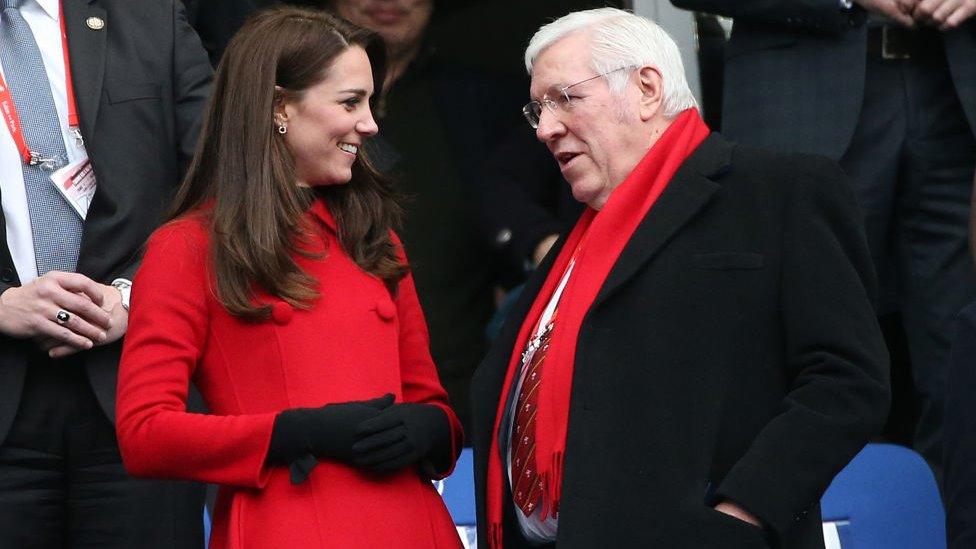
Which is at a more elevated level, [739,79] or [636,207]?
[636,207]

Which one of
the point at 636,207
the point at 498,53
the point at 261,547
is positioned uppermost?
the point at 636,207

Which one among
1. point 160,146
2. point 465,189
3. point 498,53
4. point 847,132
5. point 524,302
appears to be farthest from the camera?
point 498,53

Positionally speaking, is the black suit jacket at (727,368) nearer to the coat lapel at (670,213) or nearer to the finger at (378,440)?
the coat lapel at (670,213)

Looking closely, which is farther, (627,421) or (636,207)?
(636,207)

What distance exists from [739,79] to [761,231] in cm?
136

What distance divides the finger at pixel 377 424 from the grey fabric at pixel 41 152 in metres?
1.00

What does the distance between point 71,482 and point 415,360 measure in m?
0.82

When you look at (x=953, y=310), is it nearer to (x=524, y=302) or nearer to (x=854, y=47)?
(x=854, y=47)

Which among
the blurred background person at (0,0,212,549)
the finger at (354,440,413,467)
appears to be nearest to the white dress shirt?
the finger at (354,440,413,467)

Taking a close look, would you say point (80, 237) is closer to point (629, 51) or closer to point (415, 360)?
point (415, 360)

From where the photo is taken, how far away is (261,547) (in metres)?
3.02

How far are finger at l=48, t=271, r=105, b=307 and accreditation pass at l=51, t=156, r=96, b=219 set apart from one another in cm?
24

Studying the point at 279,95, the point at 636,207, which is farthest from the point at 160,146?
the point at 636,207

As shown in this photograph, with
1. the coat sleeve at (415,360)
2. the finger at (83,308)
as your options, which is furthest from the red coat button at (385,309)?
the finger at (83,308)
